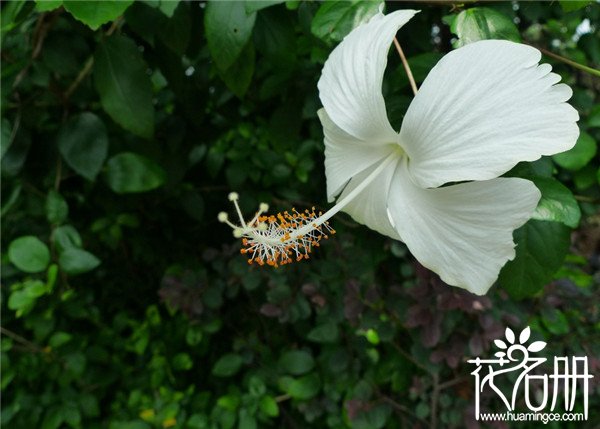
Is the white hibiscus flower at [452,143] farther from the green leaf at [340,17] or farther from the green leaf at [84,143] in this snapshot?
the green leaf at [84,143]

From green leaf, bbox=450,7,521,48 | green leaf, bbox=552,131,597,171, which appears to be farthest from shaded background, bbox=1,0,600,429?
green leaf, bbox=450,7,521,48

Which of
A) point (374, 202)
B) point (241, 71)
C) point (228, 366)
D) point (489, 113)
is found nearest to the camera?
point (489, 113)

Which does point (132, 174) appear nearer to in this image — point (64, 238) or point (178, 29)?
point (64, 238)

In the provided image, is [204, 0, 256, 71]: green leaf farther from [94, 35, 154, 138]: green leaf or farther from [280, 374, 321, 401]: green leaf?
[280, 374, 321, 401]: green leaf

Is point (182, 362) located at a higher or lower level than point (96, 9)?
lower

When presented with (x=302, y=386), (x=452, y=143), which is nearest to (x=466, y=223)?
(x=452, y=143)

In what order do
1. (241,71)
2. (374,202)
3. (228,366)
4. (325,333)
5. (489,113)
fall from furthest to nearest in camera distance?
(228,366) < (325,333) < (241,71) < (374,202) < (489,113)

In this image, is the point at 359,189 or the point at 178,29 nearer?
the point at 359,189

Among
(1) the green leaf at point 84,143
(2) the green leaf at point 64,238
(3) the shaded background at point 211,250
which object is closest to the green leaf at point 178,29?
(3) the shaded background at point 211,250
